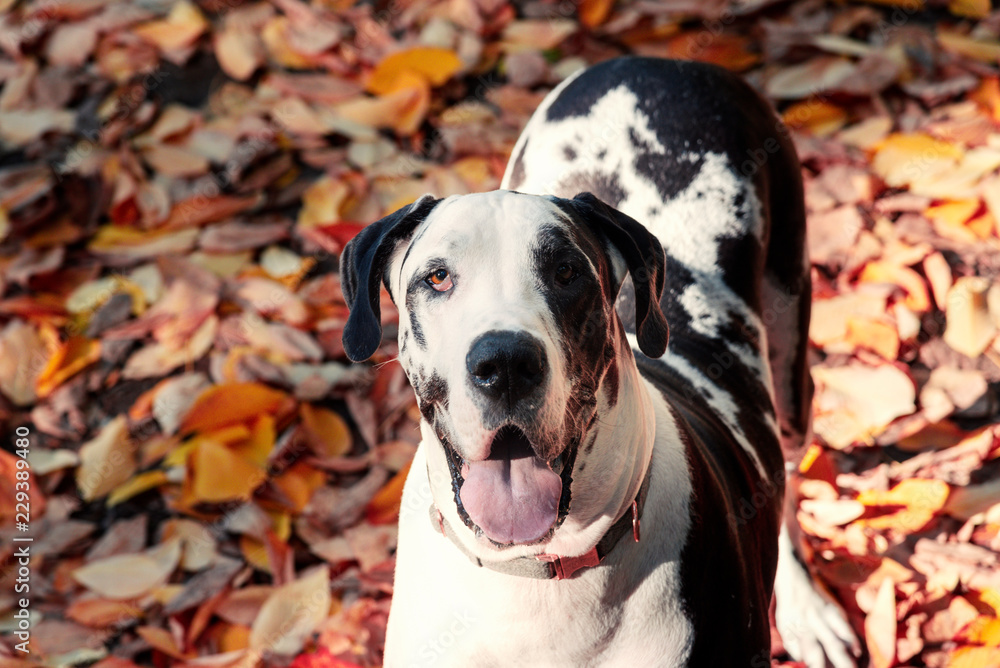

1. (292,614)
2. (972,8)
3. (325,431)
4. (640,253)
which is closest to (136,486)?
(325,431)

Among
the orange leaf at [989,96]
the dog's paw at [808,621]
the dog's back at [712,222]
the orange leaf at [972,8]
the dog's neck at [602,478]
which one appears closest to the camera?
the dog's neck at [602,478]

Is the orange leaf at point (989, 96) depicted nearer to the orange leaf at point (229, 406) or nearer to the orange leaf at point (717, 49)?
the orange leaf at point (717, 49)

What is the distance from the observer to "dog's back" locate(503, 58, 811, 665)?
256cm

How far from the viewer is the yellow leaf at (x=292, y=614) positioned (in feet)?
9.93

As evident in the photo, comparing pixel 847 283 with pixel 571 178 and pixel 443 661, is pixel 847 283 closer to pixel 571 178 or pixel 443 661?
pixel 571 178

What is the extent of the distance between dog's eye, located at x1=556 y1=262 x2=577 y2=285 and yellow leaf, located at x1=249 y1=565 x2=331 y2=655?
5.69 feet

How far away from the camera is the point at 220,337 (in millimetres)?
4016

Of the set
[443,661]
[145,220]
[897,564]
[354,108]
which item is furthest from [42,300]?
[897,564]

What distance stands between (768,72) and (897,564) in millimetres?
2722

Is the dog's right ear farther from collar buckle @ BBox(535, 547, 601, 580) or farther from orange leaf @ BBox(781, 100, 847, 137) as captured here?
orange leaf @ BBox(781, 100, 847, 137)

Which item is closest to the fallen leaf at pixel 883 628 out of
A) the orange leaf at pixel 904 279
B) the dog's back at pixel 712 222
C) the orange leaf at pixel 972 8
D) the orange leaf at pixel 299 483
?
the dog's back at pixel 712 222

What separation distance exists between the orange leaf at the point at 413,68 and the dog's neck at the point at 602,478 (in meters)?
Result: 3.40

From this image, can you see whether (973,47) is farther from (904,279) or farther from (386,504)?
(386,504)

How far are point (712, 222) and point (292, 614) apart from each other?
1890mm
